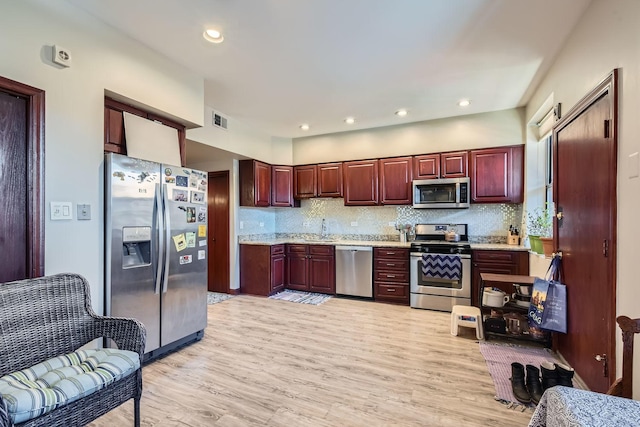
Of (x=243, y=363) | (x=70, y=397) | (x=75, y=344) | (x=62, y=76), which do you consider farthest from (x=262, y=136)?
(x=70, y=397)

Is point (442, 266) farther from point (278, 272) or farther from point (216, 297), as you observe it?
point (216, 297)

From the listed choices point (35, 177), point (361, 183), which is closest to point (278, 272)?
point (361, 183)

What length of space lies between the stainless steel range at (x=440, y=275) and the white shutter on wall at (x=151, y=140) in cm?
323

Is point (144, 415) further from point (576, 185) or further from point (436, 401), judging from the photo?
point (576, 185)

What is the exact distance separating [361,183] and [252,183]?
178cm

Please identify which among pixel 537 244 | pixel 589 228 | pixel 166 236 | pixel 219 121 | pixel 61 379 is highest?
pixel 219 121

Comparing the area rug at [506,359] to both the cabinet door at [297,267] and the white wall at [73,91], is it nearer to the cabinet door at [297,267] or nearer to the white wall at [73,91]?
the cabinet door at [297,267]

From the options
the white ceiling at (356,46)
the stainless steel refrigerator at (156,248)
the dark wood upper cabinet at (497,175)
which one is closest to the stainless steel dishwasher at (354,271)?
the dark wood upper cabinet at (497,175)

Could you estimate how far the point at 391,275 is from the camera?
4.45 meters

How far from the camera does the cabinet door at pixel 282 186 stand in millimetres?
5348

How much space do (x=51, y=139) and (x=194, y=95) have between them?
1.38 m

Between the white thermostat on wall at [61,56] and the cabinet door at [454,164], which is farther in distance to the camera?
the cabinet door at [454,164]

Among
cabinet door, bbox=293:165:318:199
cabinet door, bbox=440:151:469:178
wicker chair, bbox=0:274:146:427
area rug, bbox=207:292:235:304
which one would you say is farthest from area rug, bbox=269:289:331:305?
wicker chair, bbox=0:274:146:427

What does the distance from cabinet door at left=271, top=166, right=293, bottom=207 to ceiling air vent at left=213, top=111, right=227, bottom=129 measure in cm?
127
